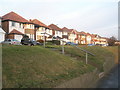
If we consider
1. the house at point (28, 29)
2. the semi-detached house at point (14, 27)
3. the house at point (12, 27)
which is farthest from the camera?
the house at point (28, 29)

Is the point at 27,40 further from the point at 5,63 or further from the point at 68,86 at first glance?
the point at 68,86

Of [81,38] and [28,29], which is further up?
[28,29]

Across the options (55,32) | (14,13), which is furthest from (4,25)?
(55,32)

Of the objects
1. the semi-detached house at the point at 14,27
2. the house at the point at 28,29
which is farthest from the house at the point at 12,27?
the house at the point at 28,29

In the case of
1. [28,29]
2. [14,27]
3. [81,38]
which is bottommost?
[81,38]

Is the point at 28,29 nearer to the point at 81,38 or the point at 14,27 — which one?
the point at 14,27

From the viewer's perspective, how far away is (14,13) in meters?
36.9

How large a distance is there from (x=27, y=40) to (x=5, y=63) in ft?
53.3

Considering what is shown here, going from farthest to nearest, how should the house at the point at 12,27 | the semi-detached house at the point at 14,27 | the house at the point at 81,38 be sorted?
the house at the point at 81,38 → the semi-detached house at the point at 14,27 → the house at the point at 12,27

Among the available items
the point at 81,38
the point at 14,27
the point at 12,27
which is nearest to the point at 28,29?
the point at 14,27

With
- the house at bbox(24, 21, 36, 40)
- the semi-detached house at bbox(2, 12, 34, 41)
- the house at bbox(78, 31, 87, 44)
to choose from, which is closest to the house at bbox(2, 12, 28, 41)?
the semi-detached house at bbox(2, 12, 34, 41)

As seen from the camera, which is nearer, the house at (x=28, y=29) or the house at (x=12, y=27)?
the house at (x=12, y=27)

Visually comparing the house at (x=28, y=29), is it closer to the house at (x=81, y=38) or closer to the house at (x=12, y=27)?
the house at (x=12, y=27)

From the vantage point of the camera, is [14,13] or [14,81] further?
[14,13]
